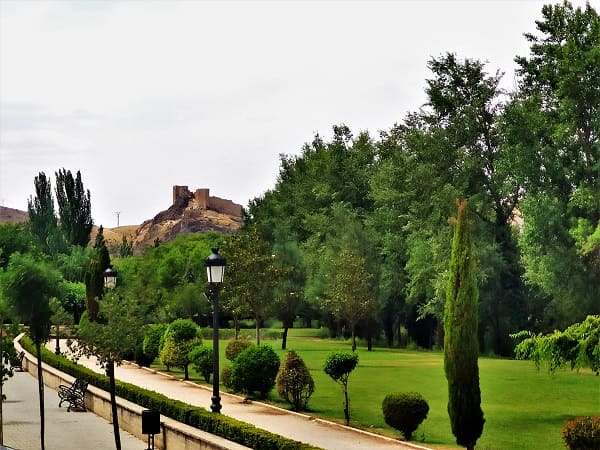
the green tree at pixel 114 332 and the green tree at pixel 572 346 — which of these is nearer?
the green tree at pixel 114 332

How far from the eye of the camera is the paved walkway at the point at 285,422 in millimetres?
22500

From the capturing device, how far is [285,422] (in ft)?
86.2

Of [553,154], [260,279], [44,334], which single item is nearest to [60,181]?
[260,279]

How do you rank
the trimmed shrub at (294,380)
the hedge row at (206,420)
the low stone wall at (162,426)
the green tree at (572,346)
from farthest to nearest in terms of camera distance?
the trimmed shrub at (294,380) < the green tree at (572,346) < the low stone wall at (162,426) < the hedge row at (206,420)

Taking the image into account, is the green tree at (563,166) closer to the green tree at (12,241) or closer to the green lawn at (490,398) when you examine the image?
the green lawn at (490,398)

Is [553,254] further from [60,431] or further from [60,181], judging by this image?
[60,181]

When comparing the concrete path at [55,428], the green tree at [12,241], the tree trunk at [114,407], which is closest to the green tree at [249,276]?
the concrete path at [55,428]

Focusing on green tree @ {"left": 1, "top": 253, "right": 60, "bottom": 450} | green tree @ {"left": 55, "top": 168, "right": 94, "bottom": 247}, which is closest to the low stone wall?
green tree @ {"left": 1, "top": 253, "right": 60, "bottom": 450}

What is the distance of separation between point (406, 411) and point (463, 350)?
139 inches

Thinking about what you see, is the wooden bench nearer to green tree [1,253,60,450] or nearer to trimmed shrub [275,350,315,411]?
trimmed shrub [275,350,315,411]

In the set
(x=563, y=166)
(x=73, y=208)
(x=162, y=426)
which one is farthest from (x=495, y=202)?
(x=73, y=208)

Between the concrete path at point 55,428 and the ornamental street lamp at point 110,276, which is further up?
the ornamental street lamp at point 110,276

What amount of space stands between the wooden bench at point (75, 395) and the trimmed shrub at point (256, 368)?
16.4 ft

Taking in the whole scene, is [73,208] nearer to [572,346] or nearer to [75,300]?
[75,300]
